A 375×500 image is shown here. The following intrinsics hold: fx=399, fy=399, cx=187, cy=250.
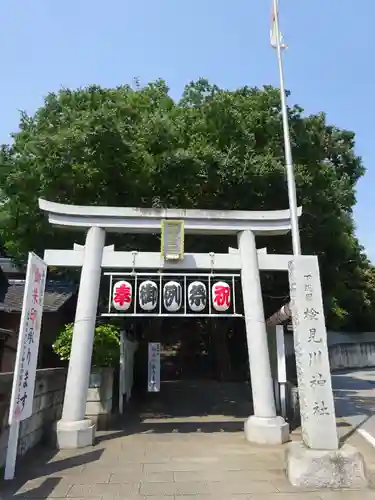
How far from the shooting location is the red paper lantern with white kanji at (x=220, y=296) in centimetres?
Result: 1001

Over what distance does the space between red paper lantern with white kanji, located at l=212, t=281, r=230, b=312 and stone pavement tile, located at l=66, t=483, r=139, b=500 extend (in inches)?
182

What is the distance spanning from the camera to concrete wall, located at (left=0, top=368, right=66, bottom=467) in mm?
6930

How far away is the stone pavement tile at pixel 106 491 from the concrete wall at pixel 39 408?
1659 millimetres

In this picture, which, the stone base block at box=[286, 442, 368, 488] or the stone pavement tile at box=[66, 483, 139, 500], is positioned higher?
the stone base block at box=[286, 442, 368, 488]

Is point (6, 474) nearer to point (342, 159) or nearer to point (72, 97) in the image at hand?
point (72, 97)

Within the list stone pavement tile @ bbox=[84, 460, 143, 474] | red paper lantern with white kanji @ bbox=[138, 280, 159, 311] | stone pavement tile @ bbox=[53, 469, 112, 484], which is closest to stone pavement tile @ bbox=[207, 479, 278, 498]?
stone pavement tile @ bbox=[84, 460, 143, 474]

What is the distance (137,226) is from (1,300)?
303 inches

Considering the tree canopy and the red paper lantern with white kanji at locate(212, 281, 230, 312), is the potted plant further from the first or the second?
the tree canopy

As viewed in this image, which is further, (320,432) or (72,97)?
(72,97)

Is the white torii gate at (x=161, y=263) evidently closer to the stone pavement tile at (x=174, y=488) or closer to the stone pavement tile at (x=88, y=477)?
the stone pavement tile at (x=88, y=477)

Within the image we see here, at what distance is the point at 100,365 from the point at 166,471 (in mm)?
4430

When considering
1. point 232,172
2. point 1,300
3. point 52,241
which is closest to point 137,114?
point 232,172

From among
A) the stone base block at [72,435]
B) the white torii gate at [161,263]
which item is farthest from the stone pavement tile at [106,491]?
the white torii gate at [161,263]

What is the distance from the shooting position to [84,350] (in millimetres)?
9219
